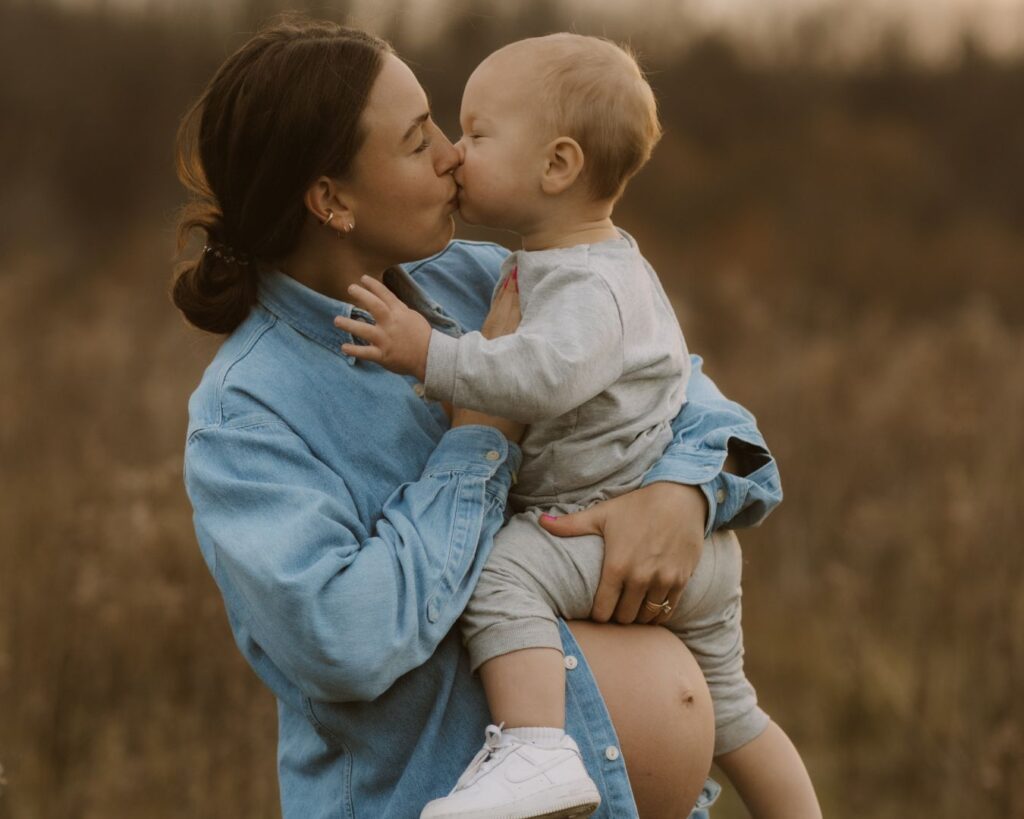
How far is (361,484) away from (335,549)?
0.75 ft

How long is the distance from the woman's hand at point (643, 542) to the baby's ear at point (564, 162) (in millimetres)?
553

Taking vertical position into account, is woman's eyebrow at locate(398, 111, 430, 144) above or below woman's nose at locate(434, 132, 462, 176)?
above

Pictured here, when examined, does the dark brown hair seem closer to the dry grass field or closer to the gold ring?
the dry grass field

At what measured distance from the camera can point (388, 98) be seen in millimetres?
2357

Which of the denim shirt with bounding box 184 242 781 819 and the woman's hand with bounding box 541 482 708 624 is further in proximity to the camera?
the woman's hand with bounding box 541 482 708 624

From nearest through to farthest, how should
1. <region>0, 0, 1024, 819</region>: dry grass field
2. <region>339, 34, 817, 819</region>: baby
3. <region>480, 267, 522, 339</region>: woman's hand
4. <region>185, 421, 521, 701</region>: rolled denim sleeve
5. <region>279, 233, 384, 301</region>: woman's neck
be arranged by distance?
<region>185, 421, 521, 701</region>: rolled denim sleeve, <region>339, 34, 817, 819</region>: baby, <region>480, 267, 522, 339</region>: woman's hand, <region>279, 233, 384, 301</region>: woman's neck, <region>0, 0, 1024, 819</region>: dry grass field

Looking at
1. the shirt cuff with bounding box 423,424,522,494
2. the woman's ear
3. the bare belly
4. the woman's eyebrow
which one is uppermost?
the woman's eyebrow

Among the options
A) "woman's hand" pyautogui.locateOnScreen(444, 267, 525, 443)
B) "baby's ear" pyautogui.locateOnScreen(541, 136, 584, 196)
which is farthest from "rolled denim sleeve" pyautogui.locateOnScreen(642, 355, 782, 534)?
"baby's ear" pyautogui.locateOnScreen(541, 136, 584, 196)

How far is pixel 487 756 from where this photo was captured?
209 centimetres

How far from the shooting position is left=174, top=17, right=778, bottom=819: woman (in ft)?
6.73

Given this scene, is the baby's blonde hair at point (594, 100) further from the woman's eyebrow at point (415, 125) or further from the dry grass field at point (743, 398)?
the dry grass field at point (743, 398)

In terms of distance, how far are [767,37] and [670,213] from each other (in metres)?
2.26

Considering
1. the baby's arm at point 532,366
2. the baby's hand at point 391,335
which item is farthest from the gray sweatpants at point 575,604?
the baby's hand at point 391,335

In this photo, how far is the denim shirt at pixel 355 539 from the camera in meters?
2.02
